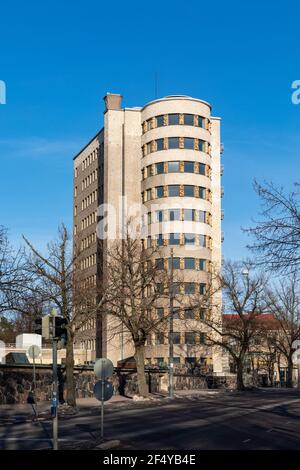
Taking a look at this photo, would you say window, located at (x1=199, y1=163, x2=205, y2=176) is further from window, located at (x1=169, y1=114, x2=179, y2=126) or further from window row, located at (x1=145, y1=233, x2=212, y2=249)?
window row, located at (x1=145, y1=233, x2=212, y2=249)

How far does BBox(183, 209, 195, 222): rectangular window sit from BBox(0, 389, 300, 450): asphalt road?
49.2m

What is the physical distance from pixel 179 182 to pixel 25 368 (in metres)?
46.6

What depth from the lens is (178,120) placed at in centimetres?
8125

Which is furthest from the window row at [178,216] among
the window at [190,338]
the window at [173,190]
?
the window at [190,338]

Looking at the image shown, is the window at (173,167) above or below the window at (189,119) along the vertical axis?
below

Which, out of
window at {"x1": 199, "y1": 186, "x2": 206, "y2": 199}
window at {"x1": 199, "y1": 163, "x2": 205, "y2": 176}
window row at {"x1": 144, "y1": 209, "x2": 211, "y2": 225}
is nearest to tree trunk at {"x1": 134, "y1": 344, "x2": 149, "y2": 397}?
window row at {"x1": 144, "y1": 209, "x2": 211, "y2": 225}

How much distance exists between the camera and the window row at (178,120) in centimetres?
8125

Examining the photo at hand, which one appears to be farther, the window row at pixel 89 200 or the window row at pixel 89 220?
the window row at pixel 89 200

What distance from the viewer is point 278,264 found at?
693 inches

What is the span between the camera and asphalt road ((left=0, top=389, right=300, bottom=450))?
17.4 meters

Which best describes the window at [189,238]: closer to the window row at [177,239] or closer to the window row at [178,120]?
the window row at [177,239]

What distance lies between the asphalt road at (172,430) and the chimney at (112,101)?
203 feet
